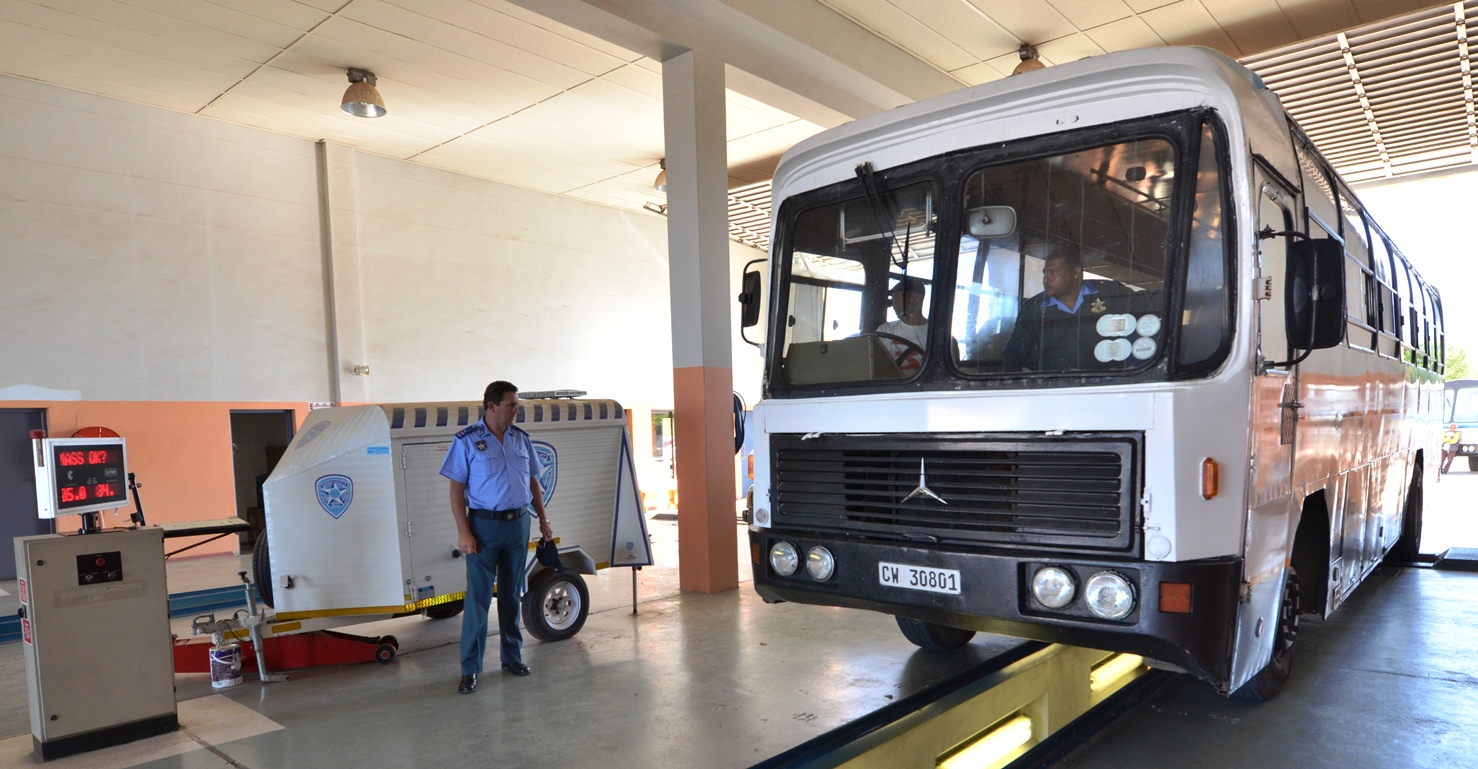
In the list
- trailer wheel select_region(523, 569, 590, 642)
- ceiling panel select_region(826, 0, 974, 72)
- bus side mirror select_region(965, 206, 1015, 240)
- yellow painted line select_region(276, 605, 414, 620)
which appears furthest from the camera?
ceiling panel select_region(826, 0, 974, 72)

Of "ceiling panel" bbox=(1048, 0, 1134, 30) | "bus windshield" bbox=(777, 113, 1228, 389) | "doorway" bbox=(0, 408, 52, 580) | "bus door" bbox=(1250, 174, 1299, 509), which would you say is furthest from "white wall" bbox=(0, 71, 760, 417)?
"bus door" bbox=(1250, 174, 1299, 509)

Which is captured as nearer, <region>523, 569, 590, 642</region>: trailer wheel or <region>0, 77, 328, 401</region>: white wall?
<region>523, 569, 590, 642</region>: trailer wheel

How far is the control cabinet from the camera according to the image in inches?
176

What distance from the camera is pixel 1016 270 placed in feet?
12.1

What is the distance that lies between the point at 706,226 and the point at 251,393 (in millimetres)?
7287

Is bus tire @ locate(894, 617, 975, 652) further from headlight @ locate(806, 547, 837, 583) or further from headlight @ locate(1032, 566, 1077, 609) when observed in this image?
headlight @ locate(1032, 566, 1077, 609)

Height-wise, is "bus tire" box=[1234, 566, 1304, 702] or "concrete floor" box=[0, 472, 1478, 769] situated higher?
"bus tire" box=[1234, 566, 1304, 702]

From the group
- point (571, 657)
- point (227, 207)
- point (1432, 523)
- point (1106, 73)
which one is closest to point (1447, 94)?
point (1432, 523)

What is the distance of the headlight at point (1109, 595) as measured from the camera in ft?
10.5

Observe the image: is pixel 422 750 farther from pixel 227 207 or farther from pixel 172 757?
pixel 227 207

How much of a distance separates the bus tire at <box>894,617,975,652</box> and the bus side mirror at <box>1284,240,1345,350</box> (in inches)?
114

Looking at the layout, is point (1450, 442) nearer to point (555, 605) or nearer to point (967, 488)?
point (555, 605)

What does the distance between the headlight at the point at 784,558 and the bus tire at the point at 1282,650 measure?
210cm

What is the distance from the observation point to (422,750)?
4.46m
